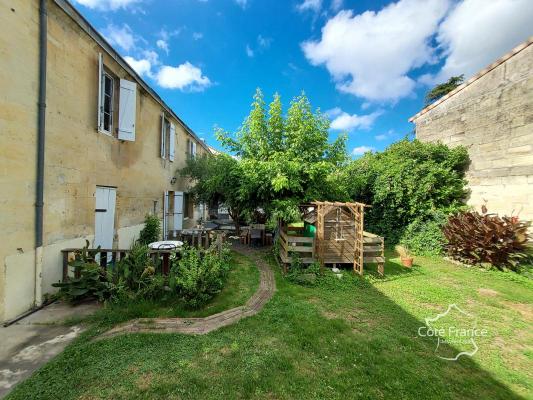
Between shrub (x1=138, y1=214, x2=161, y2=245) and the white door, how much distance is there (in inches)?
59.7

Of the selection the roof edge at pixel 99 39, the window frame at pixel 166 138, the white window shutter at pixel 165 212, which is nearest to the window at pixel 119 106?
the roof edge at pixel 99 39

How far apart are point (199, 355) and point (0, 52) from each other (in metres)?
5.48

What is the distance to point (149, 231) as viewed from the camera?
7863 millimetres

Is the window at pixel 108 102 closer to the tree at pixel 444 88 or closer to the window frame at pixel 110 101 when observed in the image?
the window frame at pixel 110 101

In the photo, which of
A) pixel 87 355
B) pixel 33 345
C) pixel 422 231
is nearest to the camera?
pixel 87 355

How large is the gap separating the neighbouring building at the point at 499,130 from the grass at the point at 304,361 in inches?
210

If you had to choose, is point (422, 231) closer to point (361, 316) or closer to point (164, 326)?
point (361, 316)

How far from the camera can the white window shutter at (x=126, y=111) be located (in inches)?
244

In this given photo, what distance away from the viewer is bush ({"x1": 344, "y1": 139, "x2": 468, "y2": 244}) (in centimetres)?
957

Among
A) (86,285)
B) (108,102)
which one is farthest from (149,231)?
(108,102)

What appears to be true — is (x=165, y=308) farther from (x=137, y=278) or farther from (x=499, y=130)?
(x=499, y=130)

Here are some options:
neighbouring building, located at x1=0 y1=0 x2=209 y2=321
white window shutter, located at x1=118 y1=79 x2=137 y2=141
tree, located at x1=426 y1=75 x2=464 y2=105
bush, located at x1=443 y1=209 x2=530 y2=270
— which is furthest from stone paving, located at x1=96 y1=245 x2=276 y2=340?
tree, located at x1=426 y1=75 x2=464 y2=105

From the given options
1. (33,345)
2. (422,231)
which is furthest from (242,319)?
(422,231)

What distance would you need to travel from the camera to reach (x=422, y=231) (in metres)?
9.73
